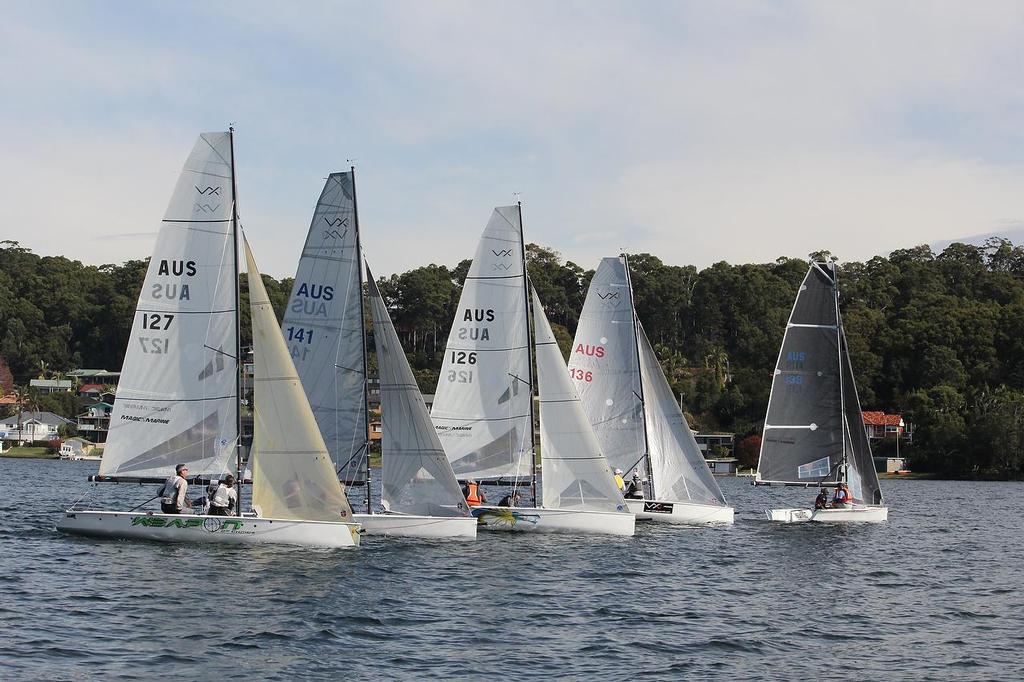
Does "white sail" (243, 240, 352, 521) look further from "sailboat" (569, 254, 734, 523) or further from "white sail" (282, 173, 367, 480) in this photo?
"sailboat" (569, 254, 734, 523)

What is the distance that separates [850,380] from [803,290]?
3423 mm

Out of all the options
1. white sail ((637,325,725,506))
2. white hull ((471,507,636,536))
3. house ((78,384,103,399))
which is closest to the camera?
white hull ((471,507,636,536))

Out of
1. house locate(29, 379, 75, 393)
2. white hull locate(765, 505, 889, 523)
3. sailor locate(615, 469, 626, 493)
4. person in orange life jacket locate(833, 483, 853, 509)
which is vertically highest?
house locate(29, 379, 75, 393)

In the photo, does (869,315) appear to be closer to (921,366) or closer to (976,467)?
(921,366)

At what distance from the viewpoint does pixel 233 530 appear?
27.1m

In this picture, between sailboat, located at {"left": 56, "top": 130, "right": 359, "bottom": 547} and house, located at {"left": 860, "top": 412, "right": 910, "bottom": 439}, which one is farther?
house, located at {"left": 860, "top": 412, "right": 910, "bottom": 439}

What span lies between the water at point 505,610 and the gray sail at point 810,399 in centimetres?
754

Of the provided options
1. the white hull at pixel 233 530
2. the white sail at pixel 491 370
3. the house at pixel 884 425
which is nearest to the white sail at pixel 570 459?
the white sail at pixel 491 370

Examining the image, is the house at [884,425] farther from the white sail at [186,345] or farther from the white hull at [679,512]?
the white sail at [186,345]

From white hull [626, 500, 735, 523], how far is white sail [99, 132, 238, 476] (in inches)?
590

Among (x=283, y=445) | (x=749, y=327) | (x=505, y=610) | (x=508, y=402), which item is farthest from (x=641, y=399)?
(x=749, y=327)

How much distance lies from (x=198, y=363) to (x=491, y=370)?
9.77 meters

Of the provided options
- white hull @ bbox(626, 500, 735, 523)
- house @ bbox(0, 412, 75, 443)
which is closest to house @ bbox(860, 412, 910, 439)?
white hull @ bbox(626, 500, 735, 523)

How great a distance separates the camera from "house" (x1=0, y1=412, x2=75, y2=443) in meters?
129
